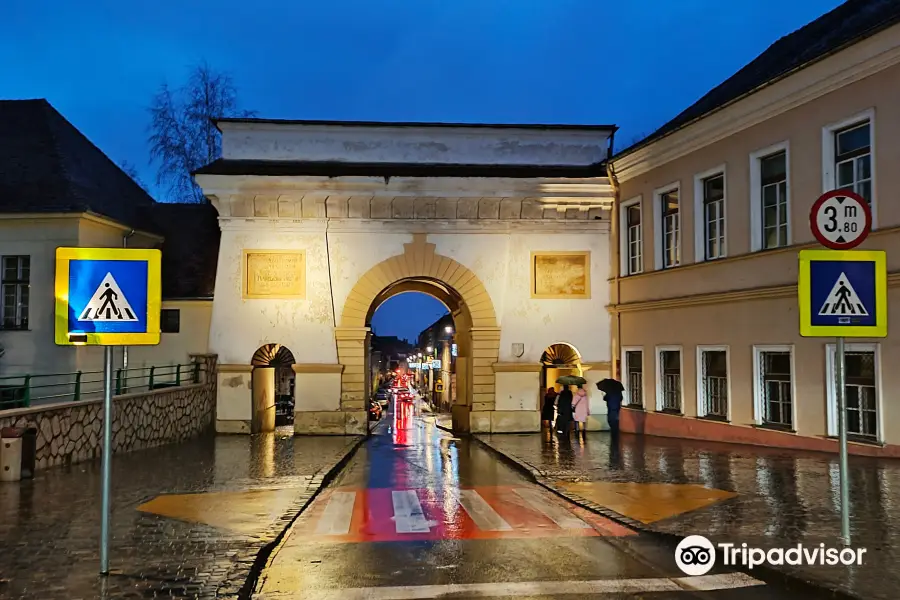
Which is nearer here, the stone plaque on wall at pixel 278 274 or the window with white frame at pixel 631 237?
the window with white frame at pixel 631 237

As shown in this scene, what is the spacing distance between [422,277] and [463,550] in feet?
54.4

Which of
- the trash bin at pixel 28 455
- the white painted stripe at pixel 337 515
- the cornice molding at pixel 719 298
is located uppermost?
the cornice molding at pixel 719 298

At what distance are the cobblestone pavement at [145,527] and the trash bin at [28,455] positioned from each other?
24cm

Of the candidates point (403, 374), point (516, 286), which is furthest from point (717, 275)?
point (403, 374)

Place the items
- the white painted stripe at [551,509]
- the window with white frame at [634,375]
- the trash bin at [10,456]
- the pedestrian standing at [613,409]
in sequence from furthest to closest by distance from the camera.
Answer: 1. the window with white frame at [634,375]
2. the pedestrian standing at [613,409]
3. the trash bin at [10,456]
4. the white painted stripe at [551,509]

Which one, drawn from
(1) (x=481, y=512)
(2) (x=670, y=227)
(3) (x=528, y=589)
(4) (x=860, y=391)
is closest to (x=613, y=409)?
(2) (x=670, y=227)

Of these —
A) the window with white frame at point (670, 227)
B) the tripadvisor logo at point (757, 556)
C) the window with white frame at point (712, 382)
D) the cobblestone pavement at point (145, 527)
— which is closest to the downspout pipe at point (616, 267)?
the window with white frame at point (670, 227)

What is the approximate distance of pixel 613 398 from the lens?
23.2m

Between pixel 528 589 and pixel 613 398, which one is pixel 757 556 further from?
pixel 613 398

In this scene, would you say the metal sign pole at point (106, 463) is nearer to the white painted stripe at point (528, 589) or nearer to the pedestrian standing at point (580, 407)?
the white painted stripe at point (528, 589)

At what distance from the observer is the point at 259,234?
966 inches

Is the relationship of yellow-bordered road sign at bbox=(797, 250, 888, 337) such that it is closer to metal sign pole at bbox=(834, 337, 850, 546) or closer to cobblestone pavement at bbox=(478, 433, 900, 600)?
metal sign pole at bbox=(834, 337, 850, 546)

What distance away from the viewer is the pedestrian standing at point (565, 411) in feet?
74.7

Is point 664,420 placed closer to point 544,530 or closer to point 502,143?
point 502,143
